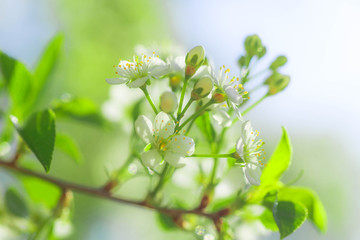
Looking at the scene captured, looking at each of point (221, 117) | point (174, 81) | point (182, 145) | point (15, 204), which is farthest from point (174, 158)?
point (15, 204)

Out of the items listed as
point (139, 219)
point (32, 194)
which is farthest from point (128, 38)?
point (32, 194)

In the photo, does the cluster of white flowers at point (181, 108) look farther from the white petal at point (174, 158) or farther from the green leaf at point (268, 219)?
the green leaf at point (268, 219)

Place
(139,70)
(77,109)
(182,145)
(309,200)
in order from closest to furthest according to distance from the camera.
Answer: (182,145) → (139,70) → (309,200) → (77,109)

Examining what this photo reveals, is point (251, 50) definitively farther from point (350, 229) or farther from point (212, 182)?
point (350, 229)

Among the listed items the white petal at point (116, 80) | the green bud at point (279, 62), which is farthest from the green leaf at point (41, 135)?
the green bud at point (279, 62)

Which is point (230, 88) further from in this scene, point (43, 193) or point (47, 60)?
point (43, 193)
